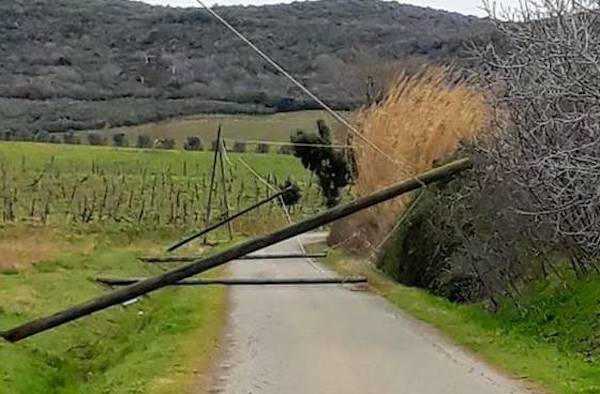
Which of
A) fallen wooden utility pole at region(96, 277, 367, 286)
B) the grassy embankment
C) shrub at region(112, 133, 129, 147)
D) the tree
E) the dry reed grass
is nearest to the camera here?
the grassy embankment

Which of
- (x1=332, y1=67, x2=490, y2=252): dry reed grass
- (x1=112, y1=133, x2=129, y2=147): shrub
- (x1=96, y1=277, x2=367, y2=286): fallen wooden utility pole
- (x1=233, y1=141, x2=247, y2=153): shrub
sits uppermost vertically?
(x1=332, y1=67, x2=490, y2=252): dry reed grass

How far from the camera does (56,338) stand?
21422 mm

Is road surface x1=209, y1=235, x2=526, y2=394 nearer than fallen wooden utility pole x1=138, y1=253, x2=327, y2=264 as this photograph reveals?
Yes

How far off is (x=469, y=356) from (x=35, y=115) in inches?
2927

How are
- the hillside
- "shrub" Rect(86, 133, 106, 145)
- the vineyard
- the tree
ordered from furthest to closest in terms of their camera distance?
"shrub" Rect(86, 133, 106, 145) → the hillside → the tree → the vineyard

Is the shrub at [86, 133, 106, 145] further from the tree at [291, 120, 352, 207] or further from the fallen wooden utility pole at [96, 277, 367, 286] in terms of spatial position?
the fallen wooden utility pole at [96, 277, 367, 286]

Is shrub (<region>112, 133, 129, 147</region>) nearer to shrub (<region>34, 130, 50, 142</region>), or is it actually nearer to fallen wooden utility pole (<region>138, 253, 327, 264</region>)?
shrub (<region>34, 130, 50, 142</region>)

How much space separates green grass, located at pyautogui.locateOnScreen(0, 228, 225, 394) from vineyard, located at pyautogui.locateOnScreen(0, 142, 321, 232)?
760 inches

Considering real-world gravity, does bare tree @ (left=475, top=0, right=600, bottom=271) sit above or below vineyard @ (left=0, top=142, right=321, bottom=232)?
above

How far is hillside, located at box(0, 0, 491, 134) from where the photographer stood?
79688mm

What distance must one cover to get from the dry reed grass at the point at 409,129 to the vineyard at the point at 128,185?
16949 mm

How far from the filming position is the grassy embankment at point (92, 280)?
17188 millimetres

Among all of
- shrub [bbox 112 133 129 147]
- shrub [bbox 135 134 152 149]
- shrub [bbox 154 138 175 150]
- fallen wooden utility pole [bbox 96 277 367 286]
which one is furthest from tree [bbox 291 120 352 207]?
fallen wooden utility pole [bbox 96 277 367 286]

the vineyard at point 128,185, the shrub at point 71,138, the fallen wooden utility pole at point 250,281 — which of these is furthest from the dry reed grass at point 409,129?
the shrub at point 71,138
